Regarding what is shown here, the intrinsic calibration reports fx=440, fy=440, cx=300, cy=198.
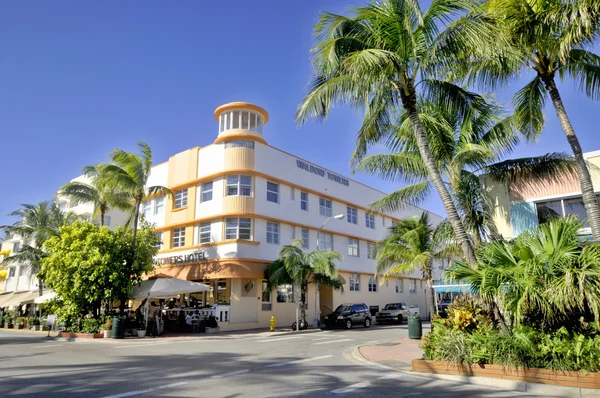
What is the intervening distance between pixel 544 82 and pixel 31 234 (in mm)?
38230

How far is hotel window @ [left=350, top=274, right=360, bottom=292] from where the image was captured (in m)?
36.0

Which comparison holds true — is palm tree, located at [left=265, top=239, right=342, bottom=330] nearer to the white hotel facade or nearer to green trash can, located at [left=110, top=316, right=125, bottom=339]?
the white hotel facade

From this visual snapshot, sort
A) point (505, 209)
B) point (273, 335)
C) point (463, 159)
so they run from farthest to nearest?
point (273, 335) → point (505, 209) → point (463, 159)

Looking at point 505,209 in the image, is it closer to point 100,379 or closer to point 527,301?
point 527,301

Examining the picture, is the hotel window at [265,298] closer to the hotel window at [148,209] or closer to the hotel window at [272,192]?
the hotel window at [272,192]

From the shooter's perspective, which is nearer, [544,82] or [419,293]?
[544,82]

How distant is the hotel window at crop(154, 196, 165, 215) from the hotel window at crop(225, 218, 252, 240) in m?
7.60

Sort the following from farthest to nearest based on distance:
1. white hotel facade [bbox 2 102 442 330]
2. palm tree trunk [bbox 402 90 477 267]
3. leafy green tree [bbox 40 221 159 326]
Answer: white hotel facade [bbox 2 102 442 330] < leafy green tree [bbox 40 221 159 326] < palm tree trunk [bbox 402 90 477 267]

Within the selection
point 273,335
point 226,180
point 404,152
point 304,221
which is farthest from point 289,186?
point 404,152

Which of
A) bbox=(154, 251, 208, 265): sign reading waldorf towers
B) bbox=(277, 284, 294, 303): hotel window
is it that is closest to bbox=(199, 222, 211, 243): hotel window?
bbox=(154, 251, 208, 265): sign reading waldorf towers

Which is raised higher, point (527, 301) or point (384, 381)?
point (527, 301)

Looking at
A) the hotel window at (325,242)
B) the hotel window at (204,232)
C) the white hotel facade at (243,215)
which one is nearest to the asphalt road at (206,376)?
the white hotel facade at (243,215)

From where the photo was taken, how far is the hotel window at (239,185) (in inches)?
1123

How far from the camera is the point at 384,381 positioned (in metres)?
9.61
